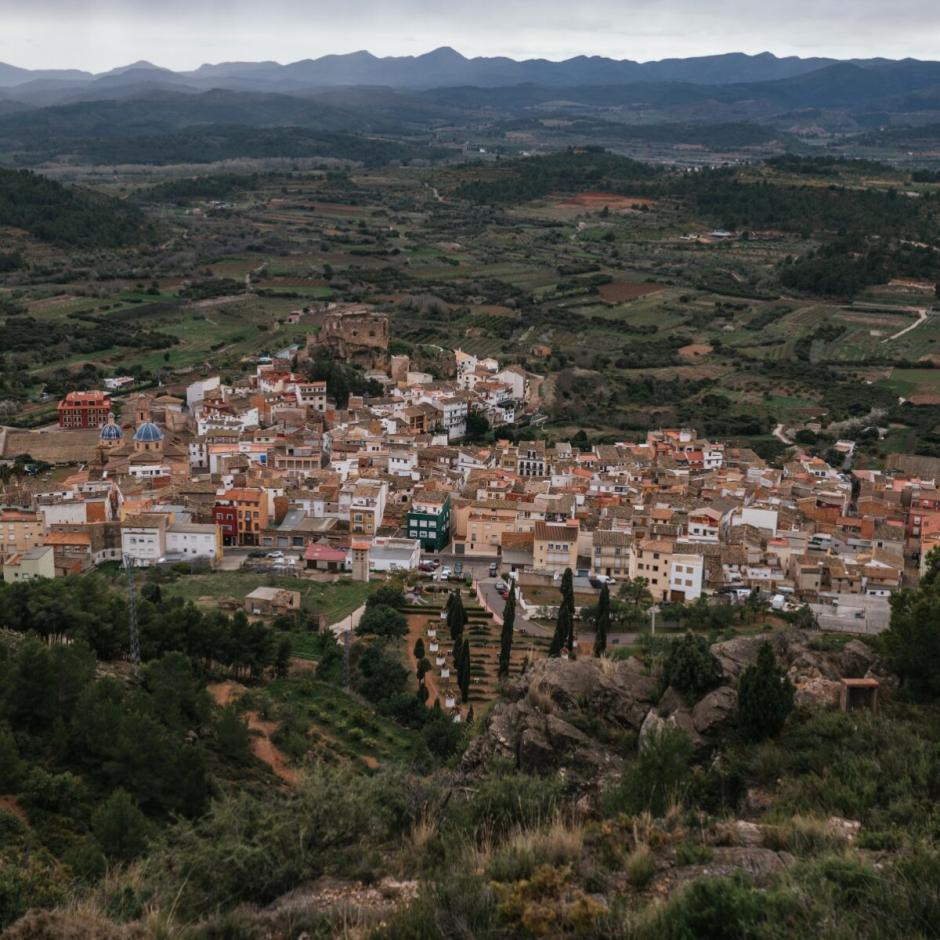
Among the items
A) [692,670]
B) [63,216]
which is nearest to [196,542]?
[692,670]

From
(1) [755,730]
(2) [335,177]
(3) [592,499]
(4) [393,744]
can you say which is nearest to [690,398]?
(3) [592,499]

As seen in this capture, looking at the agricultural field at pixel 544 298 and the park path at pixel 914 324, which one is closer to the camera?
the agricultural field at pixel 544 298

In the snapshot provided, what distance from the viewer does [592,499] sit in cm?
2450

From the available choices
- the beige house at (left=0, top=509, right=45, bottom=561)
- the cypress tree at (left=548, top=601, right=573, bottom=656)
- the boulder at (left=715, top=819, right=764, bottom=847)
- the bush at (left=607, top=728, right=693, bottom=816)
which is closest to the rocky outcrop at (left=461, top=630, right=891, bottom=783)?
the bush at (left=607, top=728, right=693, bottom=816)

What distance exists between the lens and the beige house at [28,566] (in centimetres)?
2019

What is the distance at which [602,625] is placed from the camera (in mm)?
16891

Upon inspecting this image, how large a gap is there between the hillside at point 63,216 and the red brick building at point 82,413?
32801 millimetres

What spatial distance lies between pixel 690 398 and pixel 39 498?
2247 cm

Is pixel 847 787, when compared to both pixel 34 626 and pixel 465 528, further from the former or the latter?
pixel 465 528

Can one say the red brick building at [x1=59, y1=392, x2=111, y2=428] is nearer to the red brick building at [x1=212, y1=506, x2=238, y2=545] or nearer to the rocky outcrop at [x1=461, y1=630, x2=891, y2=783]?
the red brick building at [x1=212, y1=506, x2=238, y2=545]

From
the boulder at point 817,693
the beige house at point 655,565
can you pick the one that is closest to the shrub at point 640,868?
the boulder at point 817,693

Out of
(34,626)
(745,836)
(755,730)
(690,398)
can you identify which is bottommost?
(690,398)

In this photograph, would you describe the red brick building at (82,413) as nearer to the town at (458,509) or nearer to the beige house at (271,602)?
the town at (458,509)

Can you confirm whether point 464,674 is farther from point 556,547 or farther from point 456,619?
point 556,547
